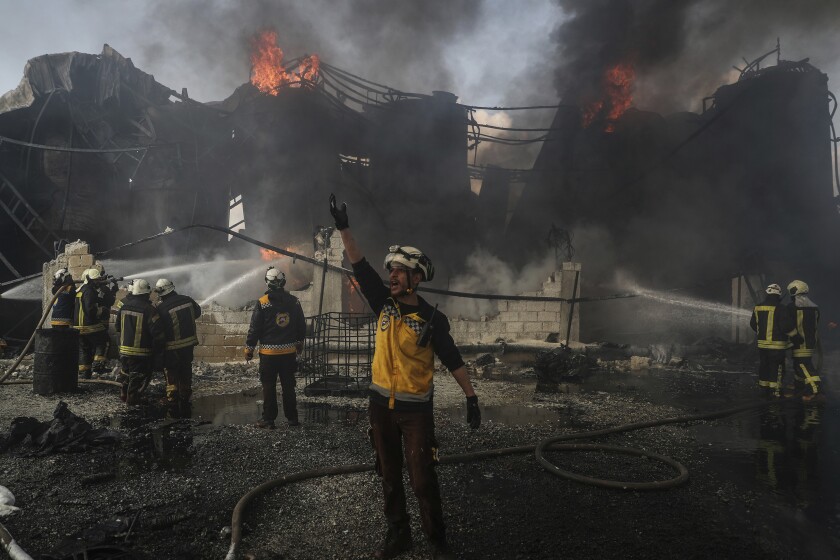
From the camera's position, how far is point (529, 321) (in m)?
13.0

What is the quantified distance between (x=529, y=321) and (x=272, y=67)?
18072 millimetres

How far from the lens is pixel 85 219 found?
17438mm

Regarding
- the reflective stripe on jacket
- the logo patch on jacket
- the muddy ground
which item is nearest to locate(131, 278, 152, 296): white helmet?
the muddy ground

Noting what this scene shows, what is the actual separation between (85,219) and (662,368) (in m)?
19.0

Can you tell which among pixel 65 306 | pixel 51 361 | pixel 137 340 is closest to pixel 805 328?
pixel 137 340

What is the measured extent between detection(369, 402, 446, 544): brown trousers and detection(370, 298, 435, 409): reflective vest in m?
0.12

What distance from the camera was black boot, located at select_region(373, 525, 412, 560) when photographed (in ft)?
9.78

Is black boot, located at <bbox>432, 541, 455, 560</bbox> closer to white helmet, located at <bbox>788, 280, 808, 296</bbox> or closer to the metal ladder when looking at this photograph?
white helmet, located at <bbox>788, 280, 808, 296</bbox>

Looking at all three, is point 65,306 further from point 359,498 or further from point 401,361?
point 401,361

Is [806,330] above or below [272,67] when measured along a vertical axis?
below

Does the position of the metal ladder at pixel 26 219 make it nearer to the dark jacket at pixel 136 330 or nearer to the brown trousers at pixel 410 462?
the dark jacket at pixel 136 330

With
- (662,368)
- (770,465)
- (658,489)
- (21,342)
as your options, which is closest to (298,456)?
(658,489)

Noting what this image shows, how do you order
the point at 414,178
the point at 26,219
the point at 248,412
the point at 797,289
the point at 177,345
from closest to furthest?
the point at 248,412 → the point at 177,345 → the point at 797,289 → the point at 26,219 → the point at 414,178

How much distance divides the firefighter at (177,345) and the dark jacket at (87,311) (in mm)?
3056
